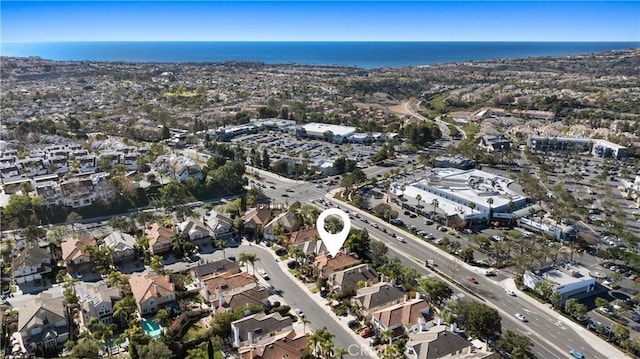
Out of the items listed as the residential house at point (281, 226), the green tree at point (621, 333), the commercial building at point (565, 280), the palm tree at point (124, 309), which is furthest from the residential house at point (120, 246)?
the green tree at point (621, 333)

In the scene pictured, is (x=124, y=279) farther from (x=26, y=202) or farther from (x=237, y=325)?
(x=26, y=202)

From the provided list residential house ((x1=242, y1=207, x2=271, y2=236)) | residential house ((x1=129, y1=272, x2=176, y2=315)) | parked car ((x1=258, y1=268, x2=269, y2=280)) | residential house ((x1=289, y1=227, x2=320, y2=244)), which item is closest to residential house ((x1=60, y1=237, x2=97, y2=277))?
residential house ((x1=129, y1=272, x2=176, y2=315))

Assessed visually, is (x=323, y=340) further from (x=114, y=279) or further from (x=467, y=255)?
(x=467, y=255)

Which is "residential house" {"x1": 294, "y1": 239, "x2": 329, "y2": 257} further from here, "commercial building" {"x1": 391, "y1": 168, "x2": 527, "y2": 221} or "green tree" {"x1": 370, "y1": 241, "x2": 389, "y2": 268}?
"commercial building" {"x1": 391, "y1": 168, "x2": 527, "y2": 221}

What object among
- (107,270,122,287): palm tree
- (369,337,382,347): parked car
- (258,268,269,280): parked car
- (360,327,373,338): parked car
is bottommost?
(369,337,382,347): parked car

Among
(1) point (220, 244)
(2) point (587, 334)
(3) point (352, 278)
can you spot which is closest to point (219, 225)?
(1) point (220, 244)

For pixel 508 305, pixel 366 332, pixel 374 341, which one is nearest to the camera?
pixel 374 341
